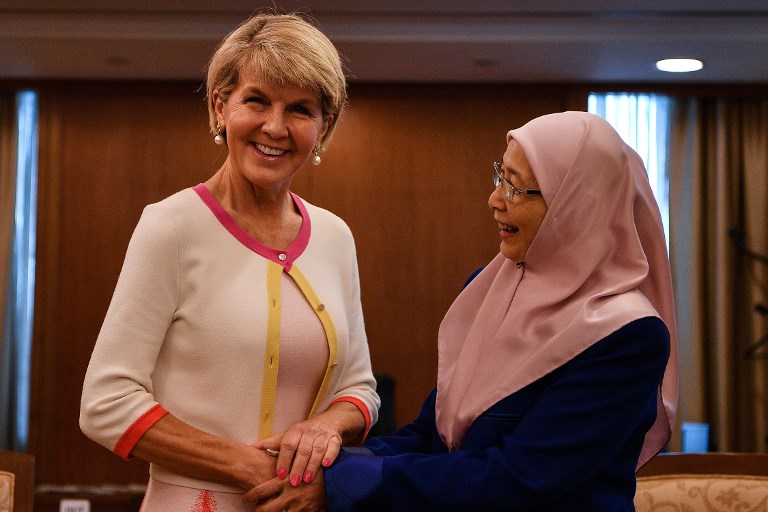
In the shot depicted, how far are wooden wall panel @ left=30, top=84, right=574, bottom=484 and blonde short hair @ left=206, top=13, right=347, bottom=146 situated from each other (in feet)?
14.5

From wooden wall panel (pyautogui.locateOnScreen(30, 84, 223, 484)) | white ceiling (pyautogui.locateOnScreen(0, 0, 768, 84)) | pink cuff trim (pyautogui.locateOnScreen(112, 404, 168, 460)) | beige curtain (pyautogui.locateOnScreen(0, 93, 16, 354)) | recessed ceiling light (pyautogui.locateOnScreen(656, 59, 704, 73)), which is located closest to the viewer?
pink cuff trim (pyautogui.locateOnScreen(112, 404, 168, 460))

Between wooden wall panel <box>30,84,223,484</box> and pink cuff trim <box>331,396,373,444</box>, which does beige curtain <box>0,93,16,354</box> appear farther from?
pink cuff trim <box>331,396,373,444</box>

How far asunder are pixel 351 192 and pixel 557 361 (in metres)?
4.80

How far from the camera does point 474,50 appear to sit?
18.2ft

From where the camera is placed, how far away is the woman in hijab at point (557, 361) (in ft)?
5.34

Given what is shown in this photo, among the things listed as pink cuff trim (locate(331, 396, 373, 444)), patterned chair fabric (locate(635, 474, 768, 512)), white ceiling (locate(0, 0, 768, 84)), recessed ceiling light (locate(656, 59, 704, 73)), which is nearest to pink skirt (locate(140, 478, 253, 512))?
pink cuff trim (locate(331, 396, 373, 444))

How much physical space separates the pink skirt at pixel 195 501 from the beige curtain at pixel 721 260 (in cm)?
501

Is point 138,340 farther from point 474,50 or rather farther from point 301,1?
point 474,50

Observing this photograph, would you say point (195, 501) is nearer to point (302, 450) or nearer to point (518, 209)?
point (302, 450)

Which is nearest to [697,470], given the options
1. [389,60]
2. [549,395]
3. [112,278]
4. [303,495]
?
[549,395]

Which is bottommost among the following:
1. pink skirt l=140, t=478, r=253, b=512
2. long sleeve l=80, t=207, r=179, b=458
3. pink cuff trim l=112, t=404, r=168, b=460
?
pink skirt l=140, t=478, r=253, b=512

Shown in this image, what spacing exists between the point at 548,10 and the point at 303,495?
3.83 m

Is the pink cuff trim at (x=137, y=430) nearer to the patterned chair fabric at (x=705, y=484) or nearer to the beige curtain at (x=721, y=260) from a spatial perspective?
the patterned chair fabric at (x=705, y=484)

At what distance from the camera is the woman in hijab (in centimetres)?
163
